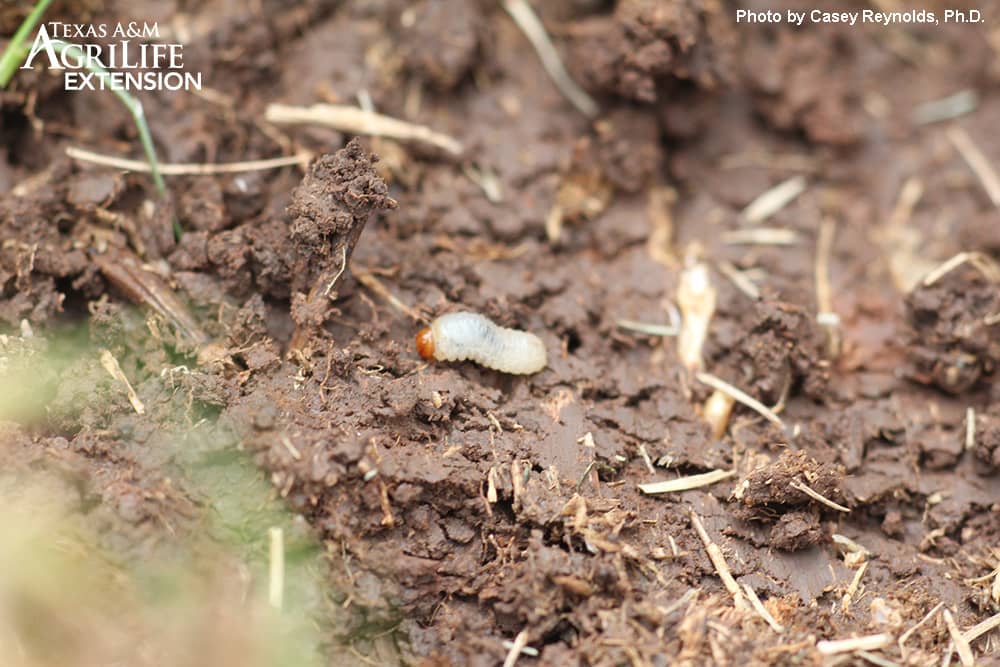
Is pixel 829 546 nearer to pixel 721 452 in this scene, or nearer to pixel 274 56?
pixel 721 452

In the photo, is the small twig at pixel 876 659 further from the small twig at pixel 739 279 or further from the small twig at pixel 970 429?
the small twig at pixel 739 279

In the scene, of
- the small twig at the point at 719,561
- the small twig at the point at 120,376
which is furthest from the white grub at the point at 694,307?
the small twig at the point at 120,376

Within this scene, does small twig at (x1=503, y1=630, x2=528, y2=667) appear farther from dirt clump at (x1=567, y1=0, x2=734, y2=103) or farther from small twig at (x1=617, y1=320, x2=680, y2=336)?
dirt clump at (x1=567, y1=0, x2=734, y2=103)

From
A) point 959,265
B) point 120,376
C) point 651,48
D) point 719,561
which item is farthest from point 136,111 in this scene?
point 959,265

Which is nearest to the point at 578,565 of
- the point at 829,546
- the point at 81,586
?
the point at 829,546

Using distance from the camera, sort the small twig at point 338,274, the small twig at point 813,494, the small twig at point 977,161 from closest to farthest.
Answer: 1. the small twig at point 813,494
2. the small twig at point 338,274
3. the small twig at point 977,161
